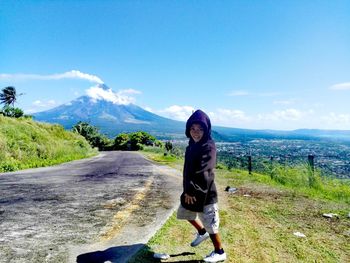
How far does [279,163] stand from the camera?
14.9m

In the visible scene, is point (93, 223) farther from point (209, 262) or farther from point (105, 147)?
point (105, 147)

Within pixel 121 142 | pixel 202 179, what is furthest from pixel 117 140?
pixel 202 179

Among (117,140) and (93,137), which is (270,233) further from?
(93,137)

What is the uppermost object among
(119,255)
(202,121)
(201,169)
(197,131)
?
(202,121)

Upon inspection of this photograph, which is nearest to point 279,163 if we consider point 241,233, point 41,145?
point 241,233

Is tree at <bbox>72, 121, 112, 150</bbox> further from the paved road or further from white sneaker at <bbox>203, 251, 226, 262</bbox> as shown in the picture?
white sneaker at <bbox>203, 251, 226, 262</bbox>

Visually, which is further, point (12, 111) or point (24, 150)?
point (12, 111)

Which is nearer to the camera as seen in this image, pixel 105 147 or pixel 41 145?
pixel 41 145

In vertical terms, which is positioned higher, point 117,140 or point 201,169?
point 201,169

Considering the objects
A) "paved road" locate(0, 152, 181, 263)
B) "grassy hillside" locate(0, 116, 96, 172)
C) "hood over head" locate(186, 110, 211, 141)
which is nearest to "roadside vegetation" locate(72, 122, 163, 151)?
"grassy hillside" locate(0, 116, 96, 172)

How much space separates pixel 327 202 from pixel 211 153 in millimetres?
5858

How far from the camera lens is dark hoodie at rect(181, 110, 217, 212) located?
4324 mm

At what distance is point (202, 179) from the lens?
4.31 meters

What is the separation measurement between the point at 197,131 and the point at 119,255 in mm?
1778
